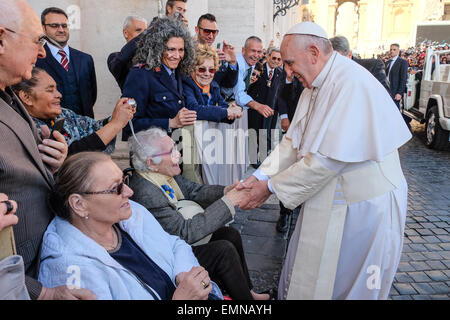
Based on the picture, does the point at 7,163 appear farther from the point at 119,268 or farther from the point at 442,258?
the point at 442,258

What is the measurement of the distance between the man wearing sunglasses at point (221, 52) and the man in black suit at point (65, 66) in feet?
5.21

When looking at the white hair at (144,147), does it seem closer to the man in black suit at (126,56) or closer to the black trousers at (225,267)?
the black trousers at (225,267)

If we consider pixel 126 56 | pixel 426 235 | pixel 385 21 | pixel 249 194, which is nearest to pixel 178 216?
pixel 249 194

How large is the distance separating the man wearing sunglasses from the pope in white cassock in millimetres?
2838

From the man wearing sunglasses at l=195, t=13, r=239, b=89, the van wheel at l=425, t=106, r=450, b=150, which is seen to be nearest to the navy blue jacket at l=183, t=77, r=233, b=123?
the man wearing sunglasses at l=195, t=13, r=239, b=89

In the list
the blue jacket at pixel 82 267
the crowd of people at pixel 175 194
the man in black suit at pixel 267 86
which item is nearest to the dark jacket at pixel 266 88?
the man in black suit at pixel 267 86

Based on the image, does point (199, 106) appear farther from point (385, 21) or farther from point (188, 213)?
point (385, 21)

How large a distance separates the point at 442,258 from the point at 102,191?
339 cm

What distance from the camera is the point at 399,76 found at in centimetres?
979

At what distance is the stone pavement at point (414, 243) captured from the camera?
10.6ft

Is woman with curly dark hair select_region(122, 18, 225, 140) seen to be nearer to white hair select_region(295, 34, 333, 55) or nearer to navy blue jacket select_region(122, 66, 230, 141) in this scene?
navy blue jacket select_region(122, 66, 230, 141)

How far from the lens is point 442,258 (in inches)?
146

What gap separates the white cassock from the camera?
2.17 meters

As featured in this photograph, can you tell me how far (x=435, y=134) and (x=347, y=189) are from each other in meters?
7.31
